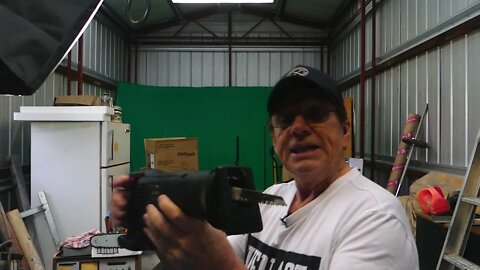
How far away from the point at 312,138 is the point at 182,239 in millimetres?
482

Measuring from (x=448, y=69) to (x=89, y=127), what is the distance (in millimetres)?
3216

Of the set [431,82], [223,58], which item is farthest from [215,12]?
[431,82]

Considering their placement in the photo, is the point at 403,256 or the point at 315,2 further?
the point at 315,2

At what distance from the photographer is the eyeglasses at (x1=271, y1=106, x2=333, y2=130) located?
104 centimetres

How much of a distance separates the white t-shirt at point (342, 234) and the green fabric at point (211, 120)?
659cm

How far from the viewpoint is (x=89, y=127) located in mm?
4059

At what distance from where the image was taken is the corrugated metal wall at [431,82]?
3242mm

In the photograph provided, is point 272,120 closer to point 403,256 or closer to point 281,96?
point 281,96

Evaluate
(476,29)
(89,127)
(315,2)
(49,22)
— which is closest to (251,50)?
(315,2)

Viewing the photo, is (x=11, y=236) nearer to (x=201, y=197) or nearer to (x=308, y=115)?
(x=308, y=115)

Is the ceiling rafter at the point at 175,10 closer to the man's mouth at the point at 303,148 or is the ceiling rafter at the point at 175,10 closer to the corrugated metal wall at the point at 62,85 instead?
the corrugated metal wall at the point at 62,85

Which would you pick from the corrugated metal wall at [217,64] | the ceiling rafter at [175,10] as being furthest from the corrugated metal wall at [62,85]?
the ceiling rafter at [175,10]

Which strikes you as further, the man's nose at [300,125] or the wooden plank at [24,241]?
the wooden plank at [24,241]

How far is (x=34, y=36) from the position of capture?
1.23m
